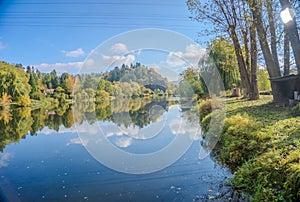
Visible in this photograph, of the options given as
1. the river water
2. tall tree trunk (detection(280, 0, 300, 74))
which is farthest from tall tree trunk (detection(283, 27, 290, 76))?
the river water

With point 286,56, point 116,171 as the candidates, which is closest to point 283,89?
point 286,56

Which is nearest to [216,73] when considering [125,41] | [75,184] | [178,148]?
[178,148]

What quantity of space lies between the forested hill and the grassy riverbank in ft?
8.08

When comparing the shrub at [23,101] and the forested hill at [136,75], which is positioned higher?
the shrub at [23,101]

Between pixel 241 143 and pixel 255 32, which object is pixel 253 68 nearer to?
pixel 255 32

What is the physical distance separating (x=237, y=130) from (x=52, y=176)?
4.58 m

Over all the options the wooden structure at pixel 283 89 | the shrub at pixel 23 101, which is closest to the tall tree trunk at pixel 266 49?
the wooden structure at pixel 283 89

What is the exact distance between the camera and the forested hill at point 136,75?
5600mm

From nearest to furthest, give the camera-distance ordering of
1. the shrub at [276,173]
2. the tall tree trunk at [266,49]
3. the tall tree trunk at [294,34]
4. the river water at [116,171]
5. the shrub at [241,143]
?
the shrub at [276,173], the river water at [116,171], the shrub at [241,143], the tall tree trunk at [294,34], the tall tree trunk at [266,49]

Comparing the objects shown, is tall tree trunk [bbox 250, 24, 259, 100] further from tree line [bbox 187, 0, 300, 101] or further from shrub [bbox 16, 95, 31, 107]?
shrub [bbox 16, 95, 31, 107]

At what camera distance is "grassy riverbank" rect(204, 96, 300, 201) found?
2.97 meters

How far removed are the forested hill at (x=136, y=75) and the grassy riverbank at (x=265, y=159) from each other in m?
2.46

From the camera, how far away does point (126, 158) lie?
20.3 feet

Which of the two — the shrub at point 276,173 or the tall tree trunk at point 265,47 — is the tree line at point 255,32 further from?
the shrub at point 276,173
